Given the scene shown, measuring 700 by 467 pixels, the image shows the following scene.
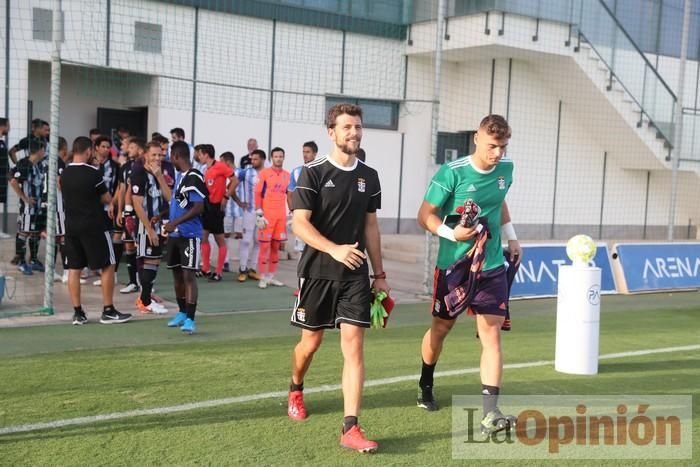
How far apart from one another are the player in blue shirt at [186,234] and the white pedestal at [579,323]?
366 cm

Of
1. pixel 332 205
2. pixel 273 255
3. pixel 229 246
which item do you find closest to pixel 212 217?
pixel 273 255

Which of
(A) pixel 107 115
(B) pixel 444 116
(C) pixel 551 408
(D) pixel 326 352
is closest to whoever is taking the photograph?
(C) pixel 551 408

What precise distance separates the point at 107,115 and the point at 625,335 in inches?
465

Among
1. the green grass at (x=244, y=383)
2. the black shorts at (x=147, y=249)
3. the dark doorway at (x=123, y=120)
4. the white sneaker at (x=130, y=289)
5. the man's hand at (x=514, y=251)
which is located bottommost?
the green grass at (x=244, y=383)

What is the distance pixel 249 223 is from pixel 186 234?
4216 millimetres

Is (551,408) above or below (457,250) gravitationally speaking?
below

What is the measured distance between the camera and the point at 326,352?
24.3ft

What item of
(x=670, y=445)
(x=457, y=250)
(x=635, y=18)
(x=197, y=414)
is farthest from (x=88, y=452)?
(x=635, y=18)

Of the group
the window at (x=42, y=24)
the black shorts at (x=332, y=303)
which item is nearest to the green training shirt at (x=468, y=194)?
the black shorts at (x=332, y=303)

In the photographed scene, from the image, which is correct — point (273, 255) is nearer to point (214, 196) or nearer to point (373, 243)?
point (214, 196)

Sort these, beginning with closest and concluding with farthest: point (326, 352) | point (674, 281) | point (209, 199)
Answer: point (326, 352), point (209, 199), point (674, 281)

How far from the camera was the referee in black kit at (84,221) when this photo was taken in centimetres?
815

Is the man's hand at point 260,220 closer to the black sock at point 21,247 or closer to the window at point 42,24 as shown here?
the black sock at point 21,247

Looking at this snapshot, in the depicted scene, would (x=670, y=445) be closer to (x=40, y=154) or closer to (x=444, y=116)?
(x=40, y=154)
